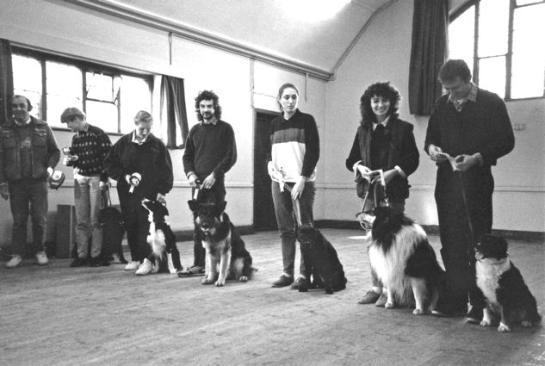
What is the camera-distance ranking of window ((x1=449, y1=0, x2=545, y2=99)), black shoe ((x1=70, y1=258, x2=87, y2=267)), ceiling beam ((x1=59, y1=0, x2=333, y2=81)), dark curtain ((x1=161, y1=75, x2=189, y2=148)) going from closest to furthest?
black shoe ((x1=70, y1=258, x2=87, y2=267)) → ceiling beam ((x1=59, y1=0, x2=333, y2=81)) → dark curtain ((x1=161, y1=75, x2=189, y2=148)) → window ((x1=449, y1=0, x2=545, y2=99))

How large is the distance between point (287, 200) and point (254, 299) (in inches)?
33.1

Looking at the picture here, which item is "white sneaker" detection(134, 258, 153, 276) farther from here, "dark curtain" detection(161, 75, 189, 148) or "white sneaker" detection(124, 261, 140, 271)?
"dark curtain" detection(161, 75, 189, 148)

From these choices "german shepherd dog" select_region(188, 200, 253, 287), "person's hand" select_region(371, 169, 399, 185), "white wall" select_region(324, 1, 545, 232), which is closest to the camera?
"person's hand" select_region(371, 169, 399, 185)

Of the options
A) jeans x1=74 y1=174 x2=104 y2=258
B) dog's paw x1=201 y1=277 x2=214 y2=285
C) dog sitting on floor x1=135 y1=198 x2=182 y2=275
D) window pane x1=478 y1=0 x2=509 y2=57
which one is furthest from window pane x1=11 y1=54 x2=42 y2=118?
window pane x1=478 y1=0 x2=509 y2=57

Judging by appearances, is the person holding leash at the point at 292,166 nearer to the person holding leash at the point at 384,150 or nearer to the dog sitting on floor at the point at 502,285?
the person holding leash at the point at 384,150

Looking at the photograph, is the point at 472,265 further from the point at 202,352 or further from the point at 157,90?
the point at 157,90

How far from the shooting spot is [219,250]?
4113 mm

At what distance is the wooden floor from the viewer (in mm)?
2291

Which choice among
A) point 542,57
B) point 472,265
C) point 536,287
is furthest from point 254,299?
point 542,57

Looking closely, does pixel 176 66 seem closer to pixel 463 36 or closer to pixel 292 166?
pixel 292 166

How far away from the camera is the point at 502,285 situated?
8.67 ft

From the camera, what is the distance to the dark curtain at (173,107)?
7.05m

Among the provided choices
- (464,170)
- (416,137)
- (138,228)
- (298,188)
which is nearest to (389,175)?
(464,170)

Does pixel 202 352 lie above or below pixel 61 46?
below
